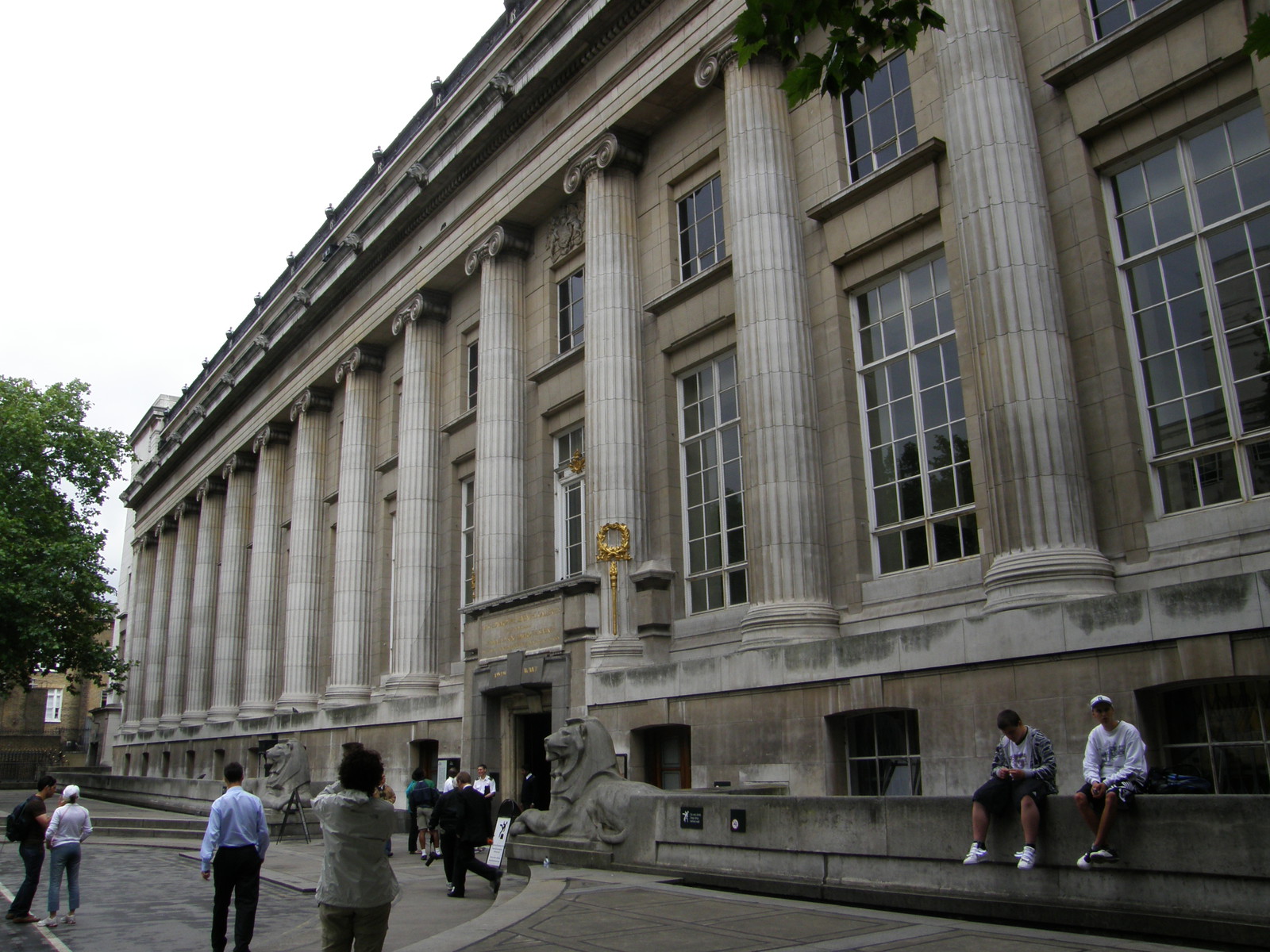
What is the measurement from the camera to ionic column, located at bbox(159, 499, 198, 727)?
163 feet

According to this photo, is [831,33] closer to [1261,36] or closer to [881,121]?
[1261,36]

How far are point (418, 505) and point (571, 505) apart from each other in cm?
650

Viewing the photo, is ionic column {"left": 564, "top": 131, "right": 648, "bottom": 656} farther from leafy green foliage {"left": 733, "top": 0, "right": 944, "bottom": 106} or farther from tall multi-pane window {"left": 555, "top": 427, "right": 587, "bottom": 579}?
leafy green foliage {"left": 733, "top": 0, "right": 944, "bottom": 106}

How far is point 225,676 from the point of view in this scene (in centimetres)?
4294

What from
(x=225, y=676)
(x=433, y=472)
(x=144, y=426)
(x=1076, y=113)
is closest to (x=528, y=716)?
(x=433, y=472)

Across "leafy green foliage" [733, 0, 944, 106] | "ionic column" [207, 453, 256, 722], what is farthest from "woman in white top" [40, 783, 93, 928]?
"ionic column" [207, 453, 256, 722]

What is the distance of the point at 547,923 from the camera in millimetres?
9133

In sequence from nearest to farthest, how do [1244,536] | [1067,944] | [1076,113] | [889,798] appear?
[1067,944]
[889,798]
[1244,536]
[1076,113]

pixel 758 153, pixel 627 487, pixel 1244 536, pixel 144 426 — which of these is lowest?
pixel 1244 536

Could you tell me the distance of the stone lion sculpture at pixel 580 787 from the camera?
44.2ft

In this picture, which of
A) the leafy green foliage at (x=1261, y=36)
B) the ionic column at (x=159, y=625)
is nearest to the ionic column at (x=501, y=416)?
the leafy green foliage at (x=1261, y=36)

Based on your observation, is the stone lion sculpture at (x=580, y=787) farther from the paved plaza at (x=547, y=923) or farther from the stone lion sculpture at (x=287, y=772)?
the stone lion sculpture at (x=287, y=772)

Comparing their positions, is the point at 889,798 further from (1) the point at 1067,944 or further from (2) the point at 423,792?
(2) the point at 423,792

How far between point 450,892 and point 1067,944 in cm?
803
